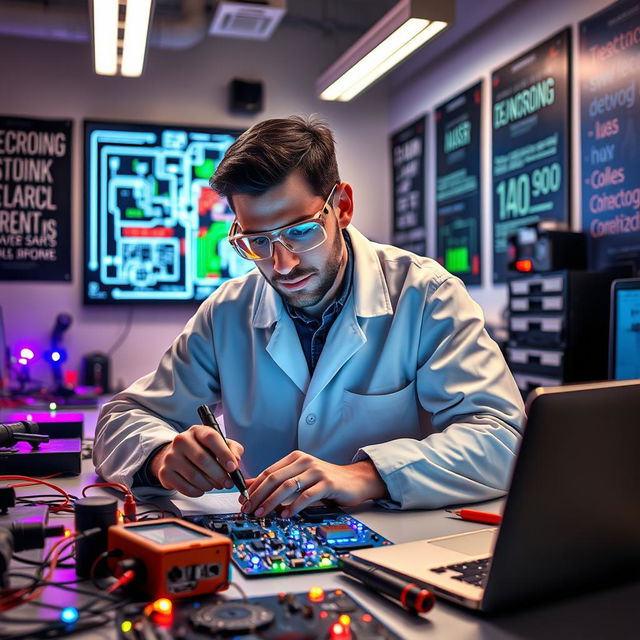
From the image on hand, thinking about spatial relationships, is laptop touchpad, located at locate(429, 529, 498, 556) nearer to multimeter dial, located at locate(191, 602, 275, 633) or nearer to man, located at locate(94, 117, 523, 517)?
man, located at locate(94, 117, 523, 517)

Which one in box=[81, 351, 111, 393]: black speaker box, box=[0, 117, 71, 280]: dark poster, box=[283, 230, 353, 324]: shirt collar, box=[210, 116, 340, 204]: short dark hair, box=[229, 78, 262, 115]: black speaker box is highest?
box=[229, 78, 262, 115]: black speaker box

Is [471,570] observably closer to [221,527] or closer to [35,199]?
[221,527]

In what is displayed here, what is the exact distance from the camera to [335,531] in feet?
3.43

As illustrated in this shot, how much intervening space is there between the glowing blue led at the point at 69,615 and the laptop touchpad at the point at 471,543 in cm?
48

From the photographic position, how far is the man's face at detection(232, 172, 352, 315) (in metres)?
1.55

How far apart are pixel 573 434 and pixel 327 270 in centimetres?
96

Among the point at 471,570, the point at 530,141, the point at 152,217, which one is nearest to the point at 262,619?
the point at 471,570

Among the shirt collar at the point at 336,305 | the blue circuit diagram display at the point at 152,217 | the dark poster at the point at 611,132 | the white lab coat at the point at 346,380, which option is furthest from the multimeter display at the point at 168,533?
the blue circuit diagram display at the point at 152,217

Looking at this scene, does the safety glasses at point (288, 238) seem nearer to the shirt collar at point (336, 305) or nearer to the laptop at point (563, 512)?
the shirt collar at point (336, 305)

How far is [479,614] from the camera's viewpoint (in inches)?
31.0

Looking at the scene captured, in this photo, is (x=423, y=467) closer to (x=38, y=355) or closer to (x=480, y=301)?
(x=480, y=301)

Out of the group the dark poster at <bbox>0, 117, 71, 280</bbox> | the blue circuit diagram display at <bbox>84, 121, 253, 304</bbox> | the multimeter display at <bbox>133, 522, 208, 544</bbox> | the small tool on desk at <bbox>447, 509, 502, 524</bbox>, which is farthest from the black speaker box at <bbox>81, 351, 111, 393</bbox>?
the multimeter display at <bbox>133, 522, 208, 544</bbox>

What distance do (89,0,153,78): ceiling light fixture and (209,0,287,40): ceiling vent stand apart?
0.73 metres

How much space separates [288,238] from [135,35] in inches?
64.3
